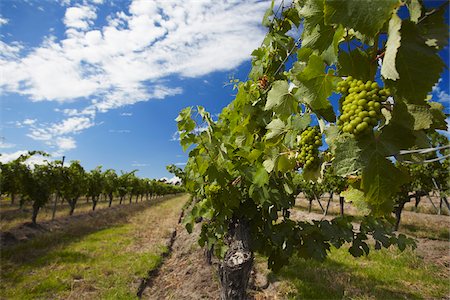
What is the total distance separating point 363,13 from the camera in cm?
85

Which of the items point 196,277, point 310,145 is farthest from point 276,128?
point 196,277

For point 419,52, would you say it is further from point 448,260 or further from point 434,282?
point 448,260

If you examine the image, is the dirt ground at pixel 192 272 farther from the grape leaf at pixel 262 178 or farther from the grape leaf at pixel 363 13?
the grape leaf at pixel 363 13

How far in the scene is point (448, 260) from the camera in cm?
1074

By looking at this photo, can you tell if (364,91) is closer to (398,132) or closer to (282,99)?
(398,132)

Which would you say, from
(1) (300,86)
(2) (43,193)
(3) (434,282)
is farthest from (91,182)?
(1) (300,86)

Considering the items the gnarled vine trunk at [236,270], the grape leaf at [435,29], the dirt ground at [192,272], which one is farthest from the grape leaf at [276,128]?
the dirt ground at [192,272]

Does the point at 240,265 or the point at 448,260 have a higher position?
the point at 240,265

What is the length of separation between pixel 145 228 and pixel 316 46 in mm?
17234

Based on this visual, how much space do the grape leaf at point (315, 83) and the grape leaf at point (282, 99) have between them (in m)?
0.27

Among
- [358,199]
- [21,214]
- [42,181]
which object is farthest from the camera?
[21,214]

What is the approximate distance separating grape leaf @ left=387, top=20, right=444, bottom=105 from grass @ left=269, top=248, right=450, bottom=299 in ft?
22.2

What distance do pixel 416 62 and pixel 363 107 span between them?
191mm

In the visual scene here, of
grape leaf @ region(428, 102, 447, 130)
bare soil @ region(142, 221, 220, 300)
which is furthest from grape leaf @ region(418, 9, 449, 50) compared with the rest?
bare soil @ region(142, 221, 220, 300)
